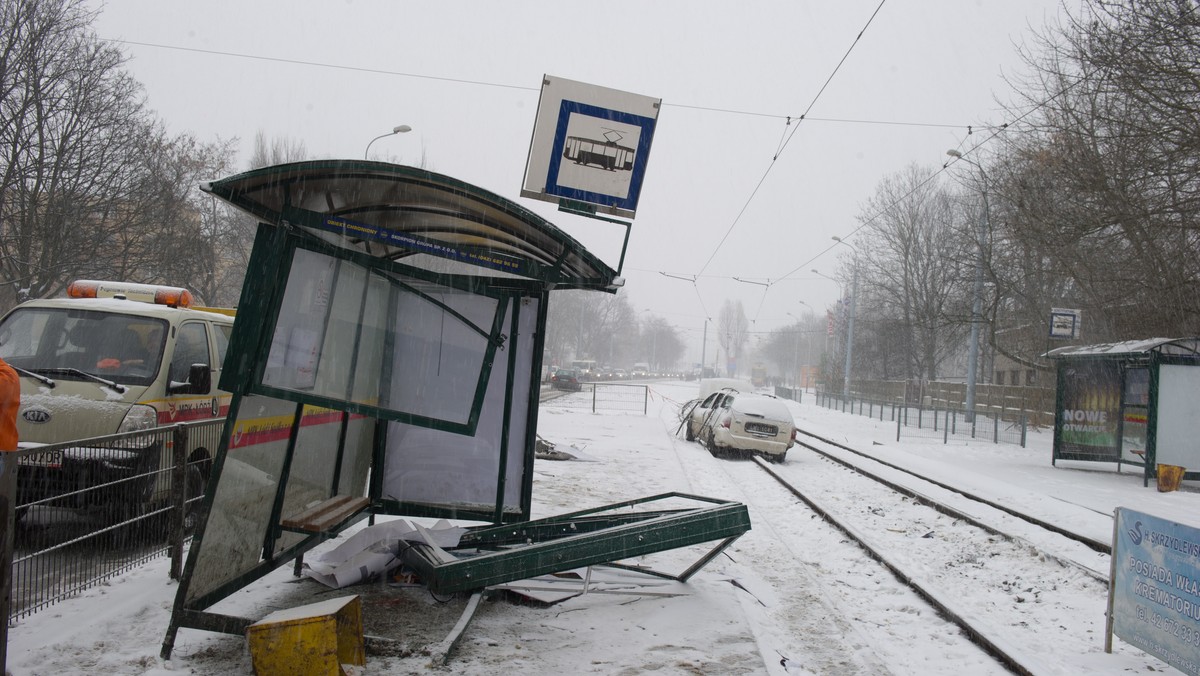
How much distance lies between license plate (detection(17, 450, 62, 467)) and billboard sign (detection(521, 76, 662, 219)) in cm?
456

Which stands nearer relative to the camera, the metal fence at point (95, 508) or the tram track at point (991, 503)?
the metal fence at point (95, 508)

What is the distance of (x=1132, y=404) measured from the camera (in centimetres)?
1642

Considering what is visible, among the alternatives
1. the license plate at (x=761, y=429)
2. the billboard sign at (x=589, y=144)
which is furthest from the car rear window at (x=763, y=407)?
the billboard sign at (x=589, y=144)

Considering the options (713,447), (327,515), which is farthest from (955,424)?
(327,515)

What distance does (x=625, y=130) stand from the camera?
27.0 feet

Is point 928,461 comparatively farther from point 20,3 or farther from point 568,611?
point 20,3

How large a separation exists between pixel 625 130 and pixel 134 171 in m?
18.6

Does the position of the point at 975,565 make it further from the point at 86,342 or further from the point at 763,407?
the point at 763,407

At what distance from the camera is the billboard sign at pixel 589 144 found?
311 inches

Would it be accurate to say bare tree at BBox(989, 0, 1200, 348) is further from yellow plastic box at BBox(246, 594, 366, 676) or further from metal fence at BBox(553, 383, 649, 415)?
metal fence at BBox(553, 383, 649, 415)

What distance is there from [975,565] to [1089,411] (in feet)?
37.9

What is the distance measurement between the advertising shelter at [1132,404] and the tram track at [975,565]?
17.6 feet

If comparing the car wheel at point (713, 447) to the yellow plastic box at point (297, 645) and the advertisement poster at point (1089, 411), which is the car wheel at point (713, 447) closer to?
the advertisement poster at point (1089, 411)

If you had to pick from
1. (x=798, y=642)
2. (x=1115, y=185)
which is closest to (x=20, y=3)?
(x=798, y=642)
